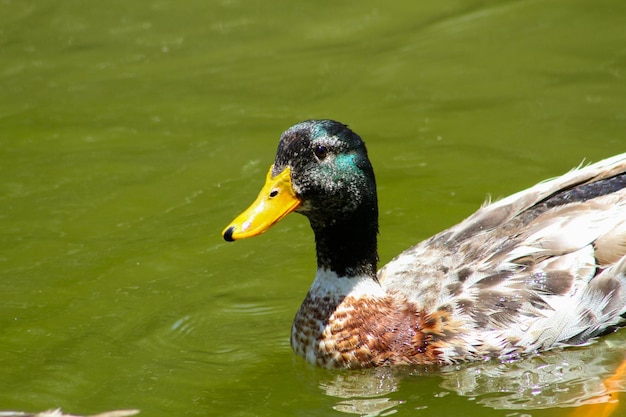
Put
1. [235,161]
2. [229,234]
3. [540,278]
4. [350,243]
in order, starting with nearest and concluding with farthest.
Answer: [229,234] → [540,278] → [350,243] → [235,161]

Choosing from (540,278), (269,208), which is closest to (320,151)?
(269,208)

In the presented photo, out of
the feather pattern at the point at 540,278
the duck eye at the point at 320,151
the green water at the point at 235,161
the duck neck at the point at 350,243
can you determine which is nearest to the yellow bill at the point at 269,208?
the duck eye at the point at 320,151

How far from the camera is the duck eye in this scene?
6.64 metres

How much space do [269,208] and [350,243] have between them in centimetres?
74

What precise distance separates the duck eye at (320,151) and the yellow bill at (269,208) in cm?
19

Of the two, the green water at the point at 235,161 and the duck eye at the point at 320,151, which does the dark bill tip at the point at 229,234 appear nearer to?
the duck eye at the point at 320,151

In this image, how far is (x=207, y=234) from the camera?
863cm

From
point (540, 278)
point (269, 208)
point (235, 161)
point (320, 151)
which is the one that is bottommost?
point (540, 278)

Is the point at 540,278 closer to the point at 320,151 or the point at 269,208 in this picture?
the point at 320,151

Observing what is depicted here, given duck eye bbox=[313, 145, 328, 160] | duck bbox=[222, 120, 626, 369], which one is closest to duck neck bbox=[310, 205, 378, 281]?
duck bbox=[222, 120, 626, 369]

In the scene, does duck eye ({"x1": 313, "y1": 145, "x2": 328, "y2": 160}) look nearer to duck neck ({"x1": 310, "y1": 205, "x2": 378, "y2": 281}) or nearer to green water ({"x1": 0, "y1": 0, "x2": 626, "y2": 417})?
duck neck ({"x1": 310, "y1": 205, "x2": 378, "y2": 281})

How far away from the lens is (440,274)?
715 centimetres

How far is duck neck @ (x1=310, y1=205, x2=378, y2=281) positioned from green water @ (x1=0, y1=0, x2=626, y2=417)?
2.17 ft

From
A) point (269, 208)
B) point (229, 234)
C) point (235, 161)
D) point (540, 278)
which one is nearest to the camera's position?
point (229, 234)
